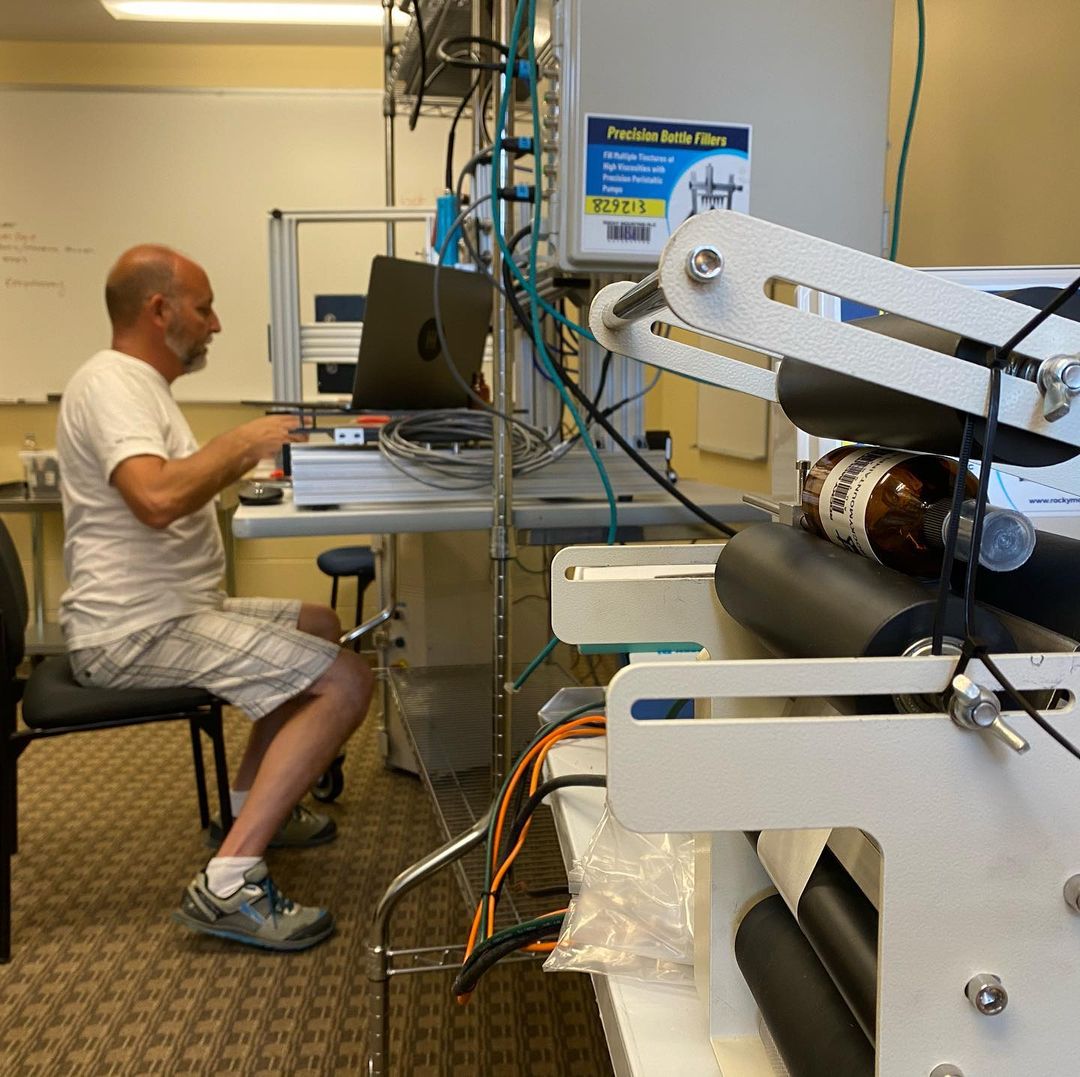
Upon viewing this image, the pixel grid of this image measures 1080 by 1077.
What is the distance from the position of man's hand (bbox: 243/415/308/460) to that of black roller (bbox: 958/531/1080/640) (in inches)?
61.7

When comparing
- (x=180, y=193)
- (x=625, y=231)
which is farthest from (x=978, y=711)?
(x=180, y=193)

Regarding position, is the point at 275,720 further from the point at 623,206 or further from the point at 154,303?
the point at 623,206

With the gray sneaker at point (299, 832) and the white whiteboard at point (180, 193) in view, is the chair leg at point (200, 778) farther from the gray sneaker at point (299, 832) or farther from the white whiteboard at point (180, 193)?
the white whiteboard at point (180, 193)

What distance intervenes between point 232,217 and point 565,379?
3.10 m

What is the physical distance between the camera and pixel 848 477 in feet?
1.79

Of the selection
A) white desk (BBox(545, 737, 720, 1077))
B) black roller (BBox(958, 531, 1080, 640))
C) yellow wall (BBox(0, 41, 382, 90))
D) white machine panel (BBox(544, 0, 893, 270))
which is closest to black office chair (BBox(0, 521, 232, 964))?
white machine panel (BBox(544, 0, 893, 270))

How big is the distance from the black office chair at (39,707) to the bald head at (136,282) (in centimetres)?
53

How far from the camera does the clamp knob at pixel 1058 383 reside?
378 millimetres

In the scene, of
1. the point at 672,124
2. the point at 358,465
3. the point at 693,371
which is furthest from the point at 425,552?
the point at 693,371

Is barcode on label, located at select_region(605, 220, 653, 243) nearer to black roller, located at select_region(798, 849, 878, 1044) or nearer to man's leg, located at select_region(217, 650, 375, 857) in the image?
black roller, located at select_region(798, 849, 878, 1044)

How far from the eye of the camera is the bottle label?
52 cm

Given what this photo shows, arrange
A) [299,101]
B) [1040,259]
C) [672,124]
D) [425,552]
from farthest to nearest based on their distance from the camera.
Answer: [299,101] < [425,552] < [1040,259] < [672,124]

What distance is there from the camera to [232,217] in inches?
154

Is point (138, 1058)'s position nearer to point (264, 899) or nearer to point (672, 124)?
point (264, 899)
